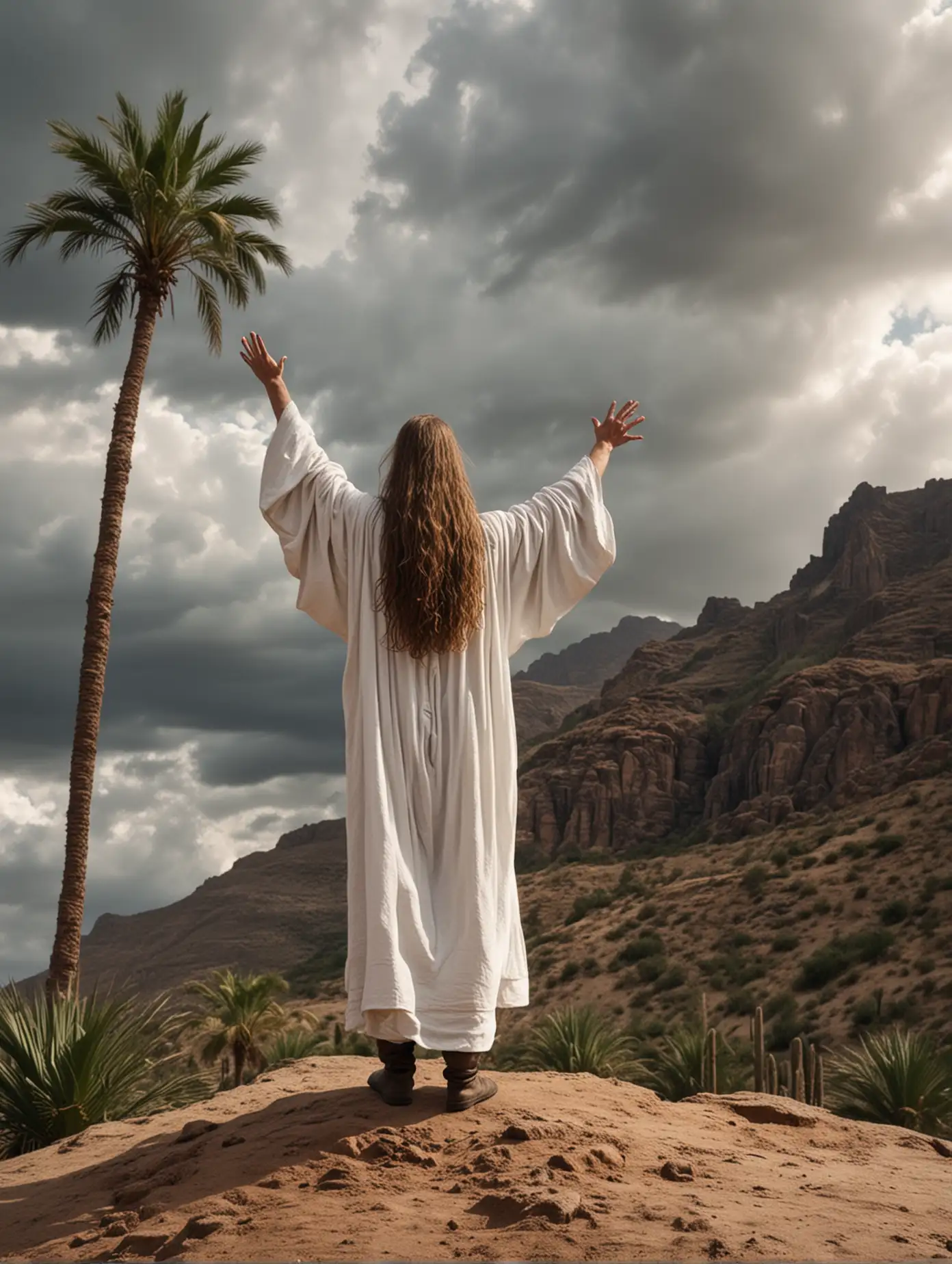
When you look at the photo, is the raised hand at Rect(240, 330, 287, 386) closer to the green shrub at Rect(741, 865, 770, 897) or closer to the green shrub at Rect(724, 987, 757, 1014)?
the green shrub at Rect(724, 987, 757, 1014)

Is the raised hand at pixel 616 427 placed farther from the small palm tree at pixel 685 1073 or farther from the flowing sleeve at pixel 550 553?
the small palm tree at pixel 685 1073

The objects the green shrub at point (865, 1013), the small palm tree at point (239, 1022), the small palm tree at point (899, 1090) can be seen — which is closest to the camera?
the small palm tree at point (899, 1090)

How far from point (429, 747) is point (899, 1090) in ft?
30.7

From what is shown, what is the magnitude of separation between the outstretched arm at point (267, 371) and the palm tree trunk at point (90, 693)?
911 centimetres

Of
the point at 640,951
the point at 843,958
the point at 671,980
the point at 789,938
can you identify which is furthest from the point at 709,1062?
Answer: the point at 640,951

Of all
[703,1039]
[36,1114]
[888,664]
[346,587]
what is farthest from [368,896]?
[888,664]

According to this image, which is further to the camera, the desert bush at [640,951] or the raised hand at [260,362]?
the desert bush at [640,951]

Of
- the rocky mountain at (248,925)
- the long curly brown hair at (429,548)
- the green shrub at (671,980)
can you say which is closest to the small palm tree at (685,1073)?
the long curly brown hair at (429,548)

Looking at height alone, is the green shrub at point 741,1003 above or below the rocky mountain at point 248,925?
below

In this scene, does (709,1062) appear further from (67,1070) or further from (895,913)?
(895,913)

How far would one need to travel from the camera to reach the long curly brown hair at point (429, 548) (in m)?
5.30

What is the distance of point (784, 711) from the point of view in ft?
243

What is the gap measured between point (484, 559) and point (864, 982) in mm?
30238

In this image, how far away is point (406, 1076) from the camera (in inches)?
211
